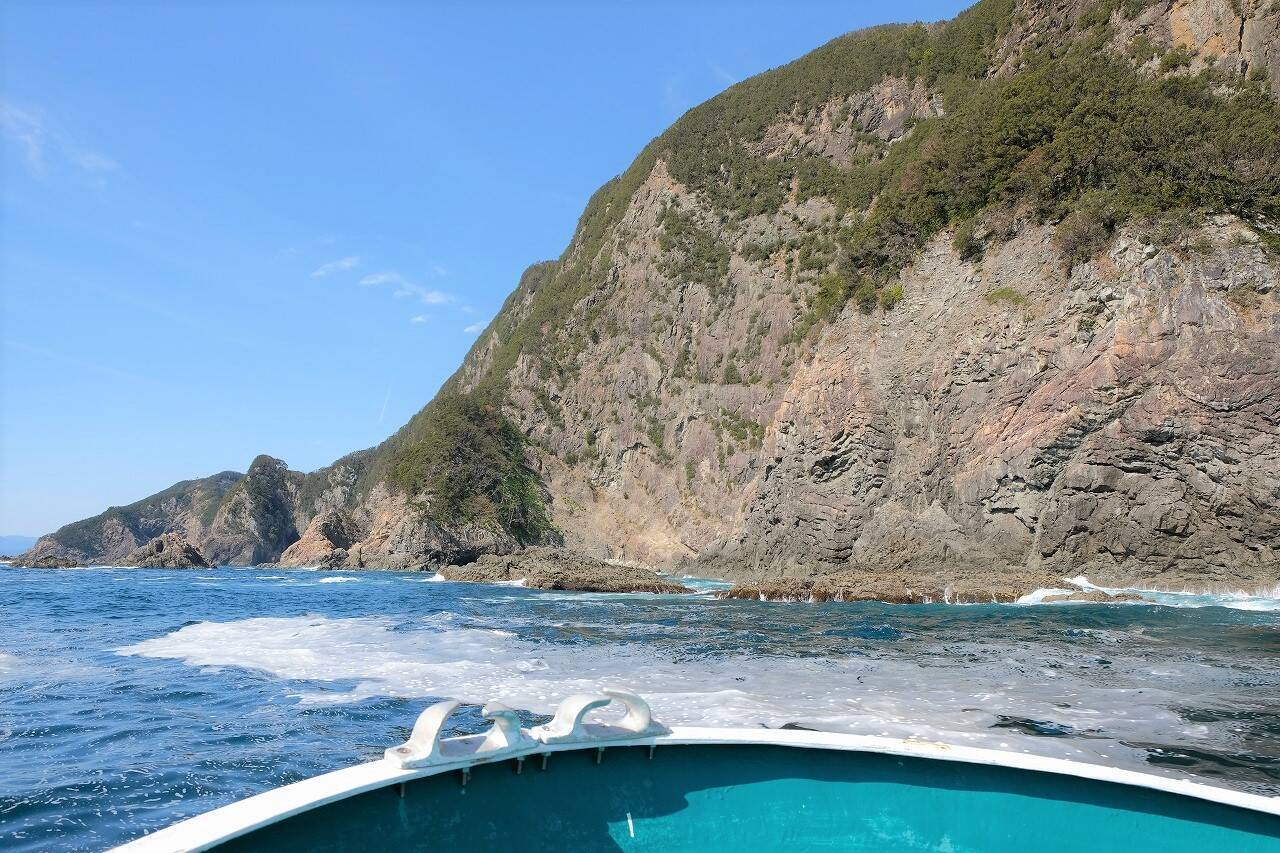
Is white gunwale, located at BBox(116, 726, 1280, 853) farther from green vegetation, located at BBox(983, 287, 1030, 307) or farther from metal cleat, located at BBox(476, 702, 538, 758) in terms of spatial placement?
green vegetation, located at BBox(983, 287, 1030, 307)

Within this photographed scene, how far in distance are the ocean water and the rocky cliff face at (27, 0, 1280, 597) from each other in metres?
8.69

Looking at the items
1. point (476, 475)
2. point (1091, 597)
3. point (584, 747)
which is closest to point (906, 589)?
point (1091, 597)

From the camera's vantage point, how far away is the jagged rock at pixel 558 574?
3612cm

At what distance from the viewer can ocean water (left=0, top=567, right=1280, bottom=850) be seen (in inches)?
272

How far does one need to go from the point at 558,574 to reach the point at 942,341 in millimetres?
21252

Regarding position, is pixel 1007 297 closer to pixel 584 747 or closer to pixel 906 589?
pixel 906 589

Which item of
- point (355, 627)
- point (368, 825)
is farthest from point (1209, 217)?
point (368, 825)

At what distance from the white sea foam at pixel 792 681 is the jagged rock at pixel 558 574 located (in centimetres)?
1978

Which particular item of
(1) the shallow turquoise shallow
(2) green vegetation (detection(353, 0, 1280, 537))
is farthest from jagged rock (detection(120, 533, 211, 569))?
(1) the shallow turquoise shallow

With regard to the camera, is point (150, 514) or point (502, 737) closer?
point (502, 737)

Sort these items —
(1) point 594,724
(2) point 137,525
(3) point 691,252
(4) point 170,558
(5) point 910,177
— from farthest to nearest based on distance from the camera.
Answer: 1. (2) point 137,525
2. (4) point 170,558
3. (3) point 691,252
4. (5) point 910,177
5. (1) point 594,724

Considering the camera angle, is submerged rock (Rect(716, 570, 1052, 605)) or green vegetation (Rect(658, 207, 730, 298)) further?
green vegetation (Rect(658, 207, 730, 298))

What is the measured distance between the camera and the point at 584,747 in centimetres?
429

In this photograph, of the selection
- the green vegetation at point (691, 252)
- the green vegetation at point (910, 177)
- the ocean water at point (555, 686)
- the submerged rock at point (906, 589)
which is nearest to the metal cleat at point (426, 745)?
the ocean water at point (555, 686)
